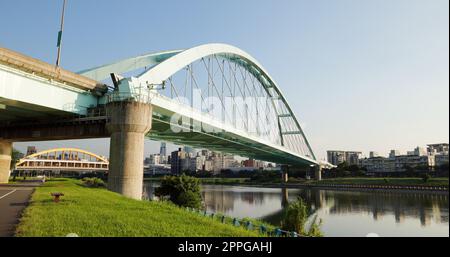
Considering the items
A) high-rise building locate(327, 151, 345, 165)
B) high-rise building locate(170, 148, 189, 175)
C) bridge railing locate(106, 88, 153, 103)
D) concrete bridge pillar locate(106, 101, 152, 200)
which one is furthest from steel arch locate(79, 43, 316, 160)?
high-rise building locate(327, 151, 345, 165)

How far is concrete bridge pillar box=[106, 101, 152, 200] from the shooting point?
19125 millimetres

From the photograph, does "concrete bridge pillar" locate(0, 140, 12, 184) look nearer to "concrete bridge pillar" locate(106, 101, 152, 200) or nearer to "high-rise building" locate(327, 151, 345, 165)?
"concrete bridge pillar" locate(106, 101, 152, 200)

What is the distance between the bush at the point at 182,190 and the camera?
2473 cm

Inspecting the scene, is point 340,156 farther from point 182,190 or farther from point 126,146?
point 126,146

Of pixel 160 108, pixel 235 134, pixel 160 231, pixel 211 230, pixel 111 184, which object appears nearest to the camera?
pixel 160 231

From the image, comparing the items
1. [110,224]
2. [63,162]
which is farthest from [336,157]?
[110,224]

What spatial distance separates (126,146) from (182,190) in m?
7.65

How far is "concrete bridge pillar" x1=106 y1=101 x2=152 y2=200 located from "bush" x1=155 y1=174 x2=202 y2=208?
5.73 m
